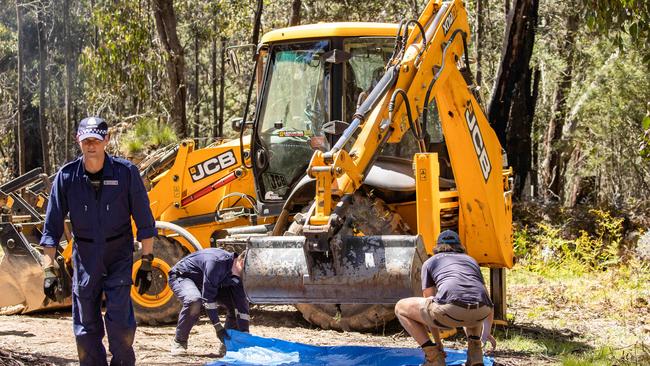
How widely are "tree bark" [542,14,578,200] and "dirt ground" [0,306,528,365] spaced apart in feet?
52.8

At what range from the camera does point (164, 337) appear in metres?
9.98

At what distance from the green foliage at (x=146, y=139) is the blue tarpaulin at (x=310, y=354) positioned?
24.8 feet

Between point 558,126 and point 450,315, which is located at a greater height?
point 450,315

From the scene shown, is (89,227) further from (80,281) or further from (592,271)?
(592,271)

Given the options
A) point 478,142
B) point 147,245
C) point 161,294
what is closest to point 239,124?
point 161,294

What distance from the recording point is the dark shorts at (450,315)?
7223mm

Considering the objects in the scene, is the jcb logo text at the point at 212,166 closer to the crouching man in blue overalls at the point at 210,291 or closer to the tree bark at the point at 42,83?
the crouching man in blue overalls at the point at 210,291

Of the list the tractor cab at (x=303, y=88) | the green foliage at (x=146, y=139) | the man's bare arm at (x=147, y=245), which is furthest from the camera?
the green foliage at (x=146, y=139)

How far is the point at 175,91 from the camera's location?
20.6 metres

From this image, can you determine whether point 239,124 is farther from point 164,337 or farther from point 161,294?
point 164,337

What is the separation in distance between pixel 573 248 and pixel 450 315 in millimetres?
8797

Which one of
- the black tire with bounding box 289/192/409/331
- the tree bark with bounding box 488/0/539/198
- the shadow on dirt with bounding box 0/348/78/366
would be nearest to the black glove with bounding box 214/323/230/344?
the shadow on dirt with bounding box 0/348/78/366

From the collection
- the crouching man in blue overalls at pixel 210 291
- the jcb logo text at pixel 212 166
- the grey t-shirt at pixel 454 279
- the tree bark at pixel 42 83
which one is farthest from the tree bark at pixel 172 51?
the grey t-shirt at pixel 454 279

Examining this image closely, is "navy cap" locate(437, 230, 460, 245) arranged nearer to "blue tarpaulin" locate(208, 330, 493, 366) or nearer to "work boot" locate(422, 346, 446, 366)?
"work boot" locate(422, 346, 446, 366)
